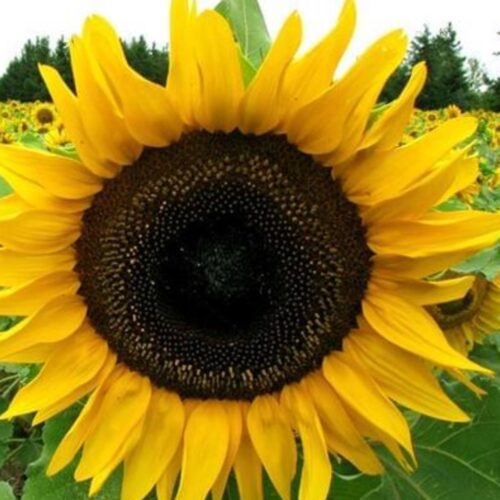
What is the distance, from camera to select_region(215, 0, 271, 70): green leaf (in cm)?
152

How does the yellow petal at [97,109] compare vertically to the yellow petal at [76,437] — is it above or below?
above

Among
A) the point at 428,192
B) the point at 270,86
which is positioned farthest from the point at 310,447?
the point at 270,86

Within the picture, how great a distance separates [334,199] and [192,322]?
29 centimetres

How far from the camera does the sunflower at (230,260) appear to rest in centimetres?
133

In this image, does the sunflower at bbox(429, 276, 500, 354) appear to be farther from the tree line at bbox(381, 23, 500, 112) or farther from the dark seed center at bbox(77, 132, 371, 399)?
the tree line at bbox(381, 23, 500, 112)

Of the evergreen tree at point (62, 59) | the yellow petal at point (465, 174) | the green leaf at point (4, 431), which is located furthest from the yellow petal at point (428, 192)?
the evergreen tree at point (62, 59)

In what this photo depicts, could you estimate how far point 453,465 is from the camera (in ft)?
5.36

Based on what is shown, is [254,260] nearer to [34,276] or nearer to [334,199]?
[334,199]

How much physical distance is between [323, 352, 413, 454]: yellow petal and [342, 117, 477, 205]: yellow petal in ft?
0.78

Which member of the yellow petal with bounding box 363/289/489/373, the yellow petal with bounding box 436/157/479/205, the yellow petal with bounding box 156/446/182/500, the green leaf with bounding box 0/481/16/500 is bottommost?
the green leaf with bounding box 0/481/16/500

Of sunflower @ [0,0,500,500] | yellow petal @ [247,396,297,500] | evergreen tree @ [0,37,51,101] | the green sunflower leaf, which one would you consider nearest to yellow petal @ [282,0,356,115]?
sunflower @ [0,0,500,500]

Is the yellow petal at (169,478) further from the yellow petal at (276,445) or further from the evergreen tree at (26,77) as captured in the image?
the evergreen tree at (26,77)

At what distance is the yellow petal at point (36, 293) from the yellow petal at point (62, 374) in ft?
0.17

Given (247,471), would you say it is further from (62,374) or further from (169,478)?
(62,374)
